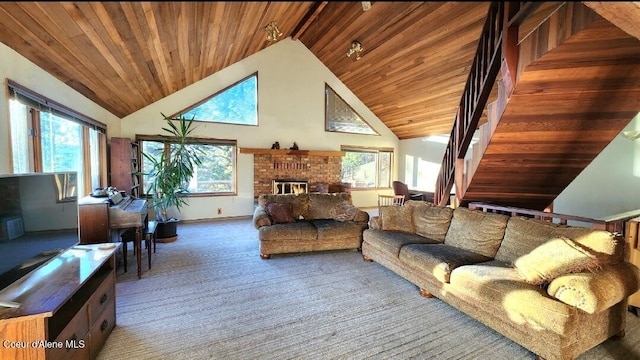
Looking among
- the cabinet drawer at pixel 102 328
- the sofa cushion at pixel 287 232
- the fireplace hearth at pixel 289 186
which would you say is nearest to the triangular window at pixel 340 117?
the fireplace hearth at pixel 289 186

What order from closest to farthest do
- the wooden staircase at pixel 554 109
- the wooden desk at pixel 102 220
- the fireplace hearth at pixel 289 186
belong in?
the wooden staircase at pixel 554 109
the wooden desk at pixel 102 220
the fireplace hearth at pixel 289 186

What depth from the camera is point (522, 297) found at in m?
1.70

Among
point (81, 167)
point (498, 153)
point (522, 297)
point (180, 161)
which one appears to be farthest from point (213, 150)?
point (522, 297)

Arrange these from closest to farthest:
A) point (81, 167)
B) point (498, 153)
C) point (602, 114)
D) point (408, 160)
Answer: point (602, 114) → point (498, 153) → point (81, 167) → point (408, 160)

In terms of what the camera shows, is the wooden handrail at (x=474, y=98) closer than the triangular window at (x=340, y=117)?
Yes

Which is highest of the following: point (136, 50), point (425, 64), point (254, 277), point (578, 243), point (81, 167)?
point (425, 64)

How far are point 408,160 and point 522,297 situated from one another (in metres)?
6.17

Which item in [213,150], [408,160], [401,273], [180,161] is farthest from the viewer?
[408,160]

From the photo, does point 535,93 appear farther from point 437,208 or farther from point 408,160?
point 408,160

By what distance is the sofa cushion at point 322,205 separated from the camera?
4047mm

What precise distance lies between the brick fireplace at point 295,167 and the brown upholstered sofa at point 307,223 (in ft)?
7.32

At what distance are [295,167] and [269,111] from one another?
149cm

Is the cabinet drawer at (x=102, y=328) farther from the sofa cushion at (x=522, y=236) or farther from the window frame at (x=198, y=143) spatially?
the sofa cushion at (x=522, y=236)

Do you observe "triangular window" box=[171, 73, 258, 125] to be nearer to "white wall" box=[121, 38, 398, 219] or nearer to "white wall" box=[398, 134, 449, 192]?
"white wall" box=[121, 38, 398, 219]
